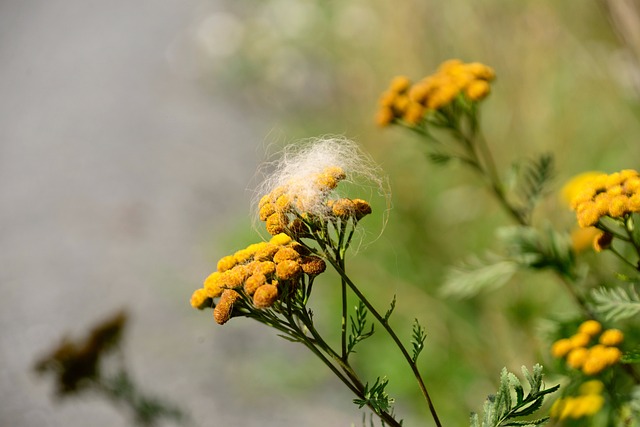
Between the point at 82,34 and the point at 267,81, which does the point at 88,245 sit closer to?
the point at 267,81

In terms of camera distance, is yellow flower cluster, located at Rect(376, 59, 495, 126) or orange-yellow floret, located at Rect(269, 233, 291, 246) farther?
yellow flower cluster, located at Rect(376, 59, 495, 126)

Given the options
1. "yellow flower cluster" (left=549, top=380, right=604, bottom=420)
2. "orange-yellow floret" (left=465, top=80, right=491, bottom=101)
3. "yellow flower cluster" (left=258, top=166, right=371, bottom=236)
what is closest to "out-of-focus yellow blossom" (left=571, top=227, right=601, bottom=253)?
"yellow flower cluster" (left=549, top=380, right=604, bottom=420)

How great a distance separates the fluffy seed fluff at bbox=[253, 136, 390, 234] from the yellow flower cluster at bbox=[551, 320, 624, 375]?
25.2 inches

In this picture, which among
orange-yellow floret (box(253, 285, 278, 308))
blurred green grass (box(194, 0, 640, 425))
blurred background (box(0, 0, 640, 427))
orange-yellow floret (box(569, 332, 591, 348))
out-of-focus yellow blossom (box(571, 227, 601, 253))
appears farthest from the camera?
blurred background (box(0, 0, 640, 427))

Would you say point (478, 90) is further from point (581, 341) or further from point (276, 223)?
point (276, 223)

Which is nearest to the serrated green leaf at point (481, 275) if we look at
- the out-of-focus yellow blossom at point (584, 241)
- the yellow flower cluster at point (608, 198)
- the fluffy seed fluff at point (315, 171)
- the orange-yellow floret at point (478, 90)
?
the out-of-focus yellow blossom at point (584, 241)

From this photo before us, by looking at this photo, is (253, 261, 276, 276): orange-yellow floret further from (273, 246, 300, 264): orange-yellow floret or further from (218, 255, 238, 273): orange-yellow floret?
(218, 255, 238, 273): orange-yellow floret

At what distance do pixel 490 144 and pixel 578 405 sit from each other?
7.97ft

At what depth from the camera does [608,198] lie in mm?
1633

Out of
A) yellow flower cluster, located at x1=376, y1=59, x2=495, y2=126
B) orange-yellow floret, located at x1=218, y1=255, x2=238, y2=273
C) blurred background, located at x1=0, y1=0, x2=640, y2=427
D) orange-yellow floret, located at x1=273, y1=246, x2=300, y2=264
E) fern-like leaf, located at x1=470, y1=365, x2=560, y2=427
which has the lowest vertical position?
fern-like leaf, located at x1=470, y1=365, x2=560, y2=427

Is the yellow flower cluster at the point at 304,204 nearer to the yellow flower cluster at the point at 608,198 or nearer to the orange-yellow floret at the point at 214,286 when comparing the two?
the orange-yellow floret at the point at 214,286

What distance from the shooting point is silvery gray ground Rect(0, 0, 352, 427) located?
3871 mm

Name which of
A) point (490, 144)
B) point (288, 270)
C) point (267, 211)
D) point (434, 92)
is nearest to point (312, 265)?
point (288, 270)

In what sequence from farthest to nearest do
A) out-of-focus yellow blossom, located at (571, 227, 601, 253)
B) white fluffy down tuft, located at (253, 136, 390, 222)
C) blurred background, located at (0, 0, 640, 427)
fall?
blurred background, located at (0, 0, 640, 427), out-of-focus yellow blossom, located at (571, 227, 601, 253), white fluffy down tuft, located at (253, 136, 390, 222)
